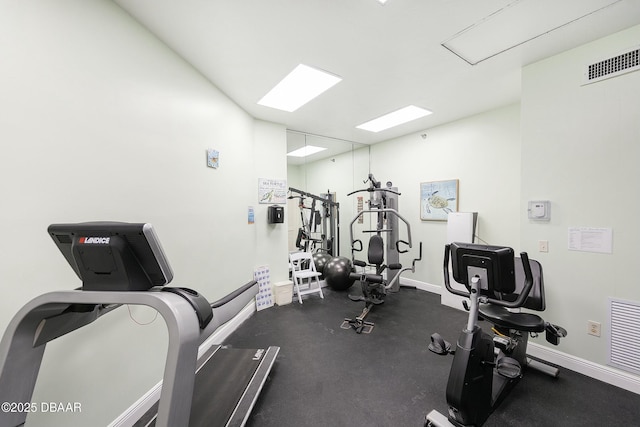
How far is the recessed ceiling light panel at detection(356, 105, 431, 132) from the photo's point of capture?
365 cm

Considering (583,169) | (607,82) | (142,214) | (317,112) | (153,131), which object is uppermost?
(317,112)

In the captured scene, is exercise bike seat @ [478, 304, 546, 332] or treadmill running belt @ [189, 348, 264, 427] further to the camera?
exercise bike seat @ [478, 304, 546, 332]

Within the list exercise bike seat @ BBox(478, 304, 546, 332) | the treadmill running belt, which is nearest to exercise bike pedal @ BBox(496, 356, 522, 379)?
exercise bike seat @ BBox(478, 304, 546, 332)

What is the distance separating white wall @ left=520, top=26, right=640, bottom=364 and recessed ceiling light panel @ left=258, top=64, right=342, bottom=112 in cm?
212

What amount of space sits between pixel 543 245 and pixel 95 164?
150 inches

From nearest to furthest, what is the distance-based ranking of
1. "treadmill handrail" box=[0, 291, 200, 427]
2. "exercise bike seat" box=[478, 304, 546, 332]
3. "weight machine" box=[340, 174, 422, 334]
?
"treadmill handrail" box=[0, 291, 200, 427] → "exercise bike seat" box=[478, 304, 546, 332] → "weight machine" box=[340, 174, 422, 334]

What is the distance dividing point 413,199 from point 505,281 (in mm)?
3282

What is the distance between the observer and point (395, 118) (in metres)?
3.98

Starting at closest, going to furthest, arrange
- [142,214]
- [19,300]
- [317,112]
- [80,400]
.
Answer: [19,300] → [80,400] → [142,214] → [317,112]

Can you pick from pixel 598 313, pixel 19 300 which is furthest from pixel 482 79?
pixel 19 300

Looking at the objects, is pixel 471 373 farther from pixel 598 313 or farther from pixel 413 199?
pixel 413 199

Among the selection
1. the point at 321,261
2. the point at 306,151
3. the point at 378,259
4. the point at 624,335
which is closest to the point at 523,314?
the point at 624,335

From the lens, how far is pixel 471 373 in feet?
5.10

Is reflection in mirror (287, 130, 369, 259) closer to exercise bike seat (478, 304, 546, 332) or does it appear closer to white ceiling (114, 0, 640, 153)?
white ceiling (114, 0, 640, 153)
